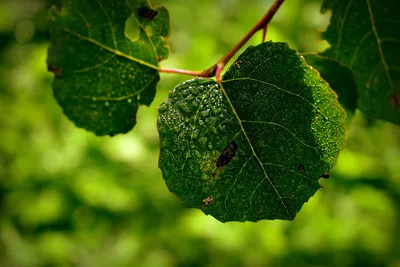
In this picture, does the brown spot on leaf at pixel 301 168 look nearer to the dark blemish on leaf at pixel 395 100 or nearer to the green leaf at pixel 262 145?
the green leaf at pixel 262 145

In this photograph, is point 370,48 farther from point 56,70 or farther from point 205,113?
point 56,70

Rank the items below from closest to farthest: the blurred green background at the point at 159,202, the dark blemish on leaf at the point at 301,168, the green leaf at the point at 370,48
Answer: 1. the dark blemish on leaf at the point at 301,168
2. the green leaf at the point at 370,48
3. the blurred green background at the point at 159,202

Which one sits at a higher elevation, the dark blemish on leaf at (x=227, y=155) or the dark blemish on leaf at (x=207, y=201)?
the dark blemish on leaf at (x=227, y=155)

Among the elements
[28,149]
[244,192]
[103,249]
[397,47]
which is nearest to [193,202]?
[244,192]

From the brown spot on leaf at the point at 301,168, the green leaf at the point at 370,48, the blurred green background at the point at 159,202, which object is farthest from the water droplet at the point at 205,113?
the blurred green background at the point at 159,202

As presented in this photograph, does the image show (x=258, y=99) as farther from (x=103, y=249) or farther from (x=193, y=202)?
(x=103, y=249)

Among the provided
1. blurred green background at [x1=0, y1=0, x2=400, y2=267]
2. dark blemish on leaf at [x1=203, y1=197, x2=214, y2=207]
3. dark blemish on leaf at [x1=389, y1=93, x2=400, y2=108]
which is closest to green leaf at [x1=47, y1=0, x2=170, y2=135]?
dark blemish on leaf at [x1=203, y1=197, x2=214, y2=207]
